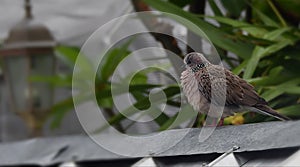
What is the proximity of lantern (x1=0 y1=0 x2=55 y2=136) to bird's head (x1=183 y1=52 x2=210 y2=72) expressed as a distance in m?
2.92

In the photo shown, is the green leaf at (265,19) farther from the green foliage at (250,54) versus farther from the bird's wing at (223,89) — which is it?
the bird's wing at (223,89)

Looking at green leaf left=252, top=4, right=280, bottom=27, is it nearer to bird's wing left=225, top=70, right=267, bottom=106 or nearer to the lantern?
bird's wing left=225, top=70, right=267, bottom=106

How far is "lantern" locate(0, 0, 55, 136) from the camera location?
3.46 m

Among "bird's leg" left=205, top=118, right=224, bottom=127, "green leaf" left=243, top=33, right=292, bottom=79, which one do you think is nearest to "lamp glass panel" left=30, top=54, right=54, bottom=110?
"green leaf" left=243, top=33, right=292, bottom=79

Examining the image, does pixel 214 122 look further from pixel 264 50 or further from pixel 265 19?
pixel 265 19

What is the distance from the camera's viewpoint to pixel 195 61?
57cm

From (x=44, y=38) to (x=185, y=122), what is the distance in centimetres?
286

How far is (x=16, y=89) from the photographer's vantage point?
11.6 ft

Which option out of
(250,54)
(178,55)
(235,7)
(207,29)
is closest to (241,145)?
(178,55)

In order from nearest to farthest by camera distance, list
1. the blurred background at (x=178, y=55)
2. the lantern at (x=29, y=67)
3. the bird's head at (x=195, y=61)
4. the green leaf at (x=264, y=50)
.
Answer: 1. the bird's head at (x=195, y=61)
2. the blurred background at (x=178, y=55)
3. the green leaf at (x=264, y=50)
4. the lantern at (x=29, y=67)

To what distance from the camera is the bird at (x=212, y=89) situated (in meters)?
0.57

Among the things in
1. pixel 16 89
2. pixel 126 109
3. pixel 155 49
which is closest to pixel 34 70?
pixel 16 89

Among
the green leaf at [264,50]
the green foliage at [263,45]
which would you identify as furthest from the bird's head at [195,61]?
the green leaf at [264,50]

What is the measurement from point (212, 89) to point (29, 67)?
9.92 ft
